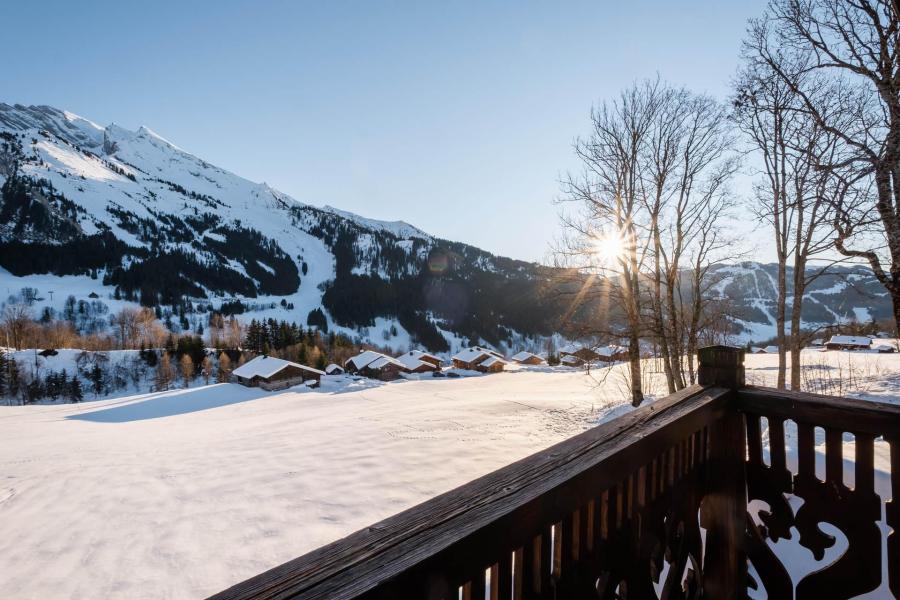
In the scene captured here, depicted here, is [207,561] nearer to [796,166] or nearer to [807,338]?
[807,338]

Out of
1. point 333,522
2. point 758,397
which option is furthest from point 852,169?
point 333,522

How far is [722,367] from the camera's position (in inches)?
80.4

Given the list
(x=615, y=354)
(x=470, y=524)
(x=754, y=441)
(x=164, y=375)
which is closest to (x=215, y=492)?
(x=470, y=524)

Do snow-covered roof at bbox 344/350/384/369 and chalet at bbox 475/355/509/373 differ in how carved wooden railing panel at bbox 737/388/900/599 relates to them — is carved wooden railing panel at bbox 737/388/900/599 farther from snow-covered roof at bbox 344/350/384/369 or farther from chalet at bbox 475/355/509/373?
chalet at bbox 475/355/509/373

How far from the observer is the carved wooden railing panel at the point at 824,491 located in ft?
5.53

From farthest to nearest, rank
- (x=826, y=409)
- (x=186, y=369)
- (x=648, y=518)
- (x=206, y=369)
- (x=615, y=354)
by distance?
(x=206, y=369), (x=186, y=369), (x=615, y=354), (x=826, y=409), (x=648, y=518)

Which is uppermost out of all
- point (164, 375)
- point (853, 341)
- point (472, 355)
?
point (853, 341)

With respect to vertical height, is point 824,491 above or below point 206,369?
above

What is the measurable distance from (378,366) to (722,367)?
174 feet

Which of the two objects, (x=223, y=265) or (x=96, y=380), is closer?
(x=96, y=380)

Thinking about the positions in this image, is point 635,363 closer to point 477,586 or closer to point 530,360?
point 477,586

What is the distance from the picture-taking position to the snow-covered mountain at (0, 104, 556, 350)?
371 ft

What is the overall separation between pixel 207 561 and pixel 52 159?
261 metres

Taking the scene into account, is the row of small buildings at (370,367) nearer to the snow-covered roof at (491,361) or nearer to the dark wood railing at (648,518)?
the snow-covered roof at (491,361)
